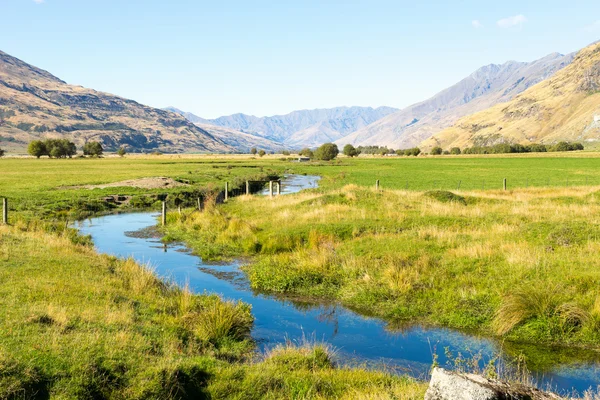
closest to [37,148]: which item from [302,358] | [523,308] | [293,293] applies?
[293,293]

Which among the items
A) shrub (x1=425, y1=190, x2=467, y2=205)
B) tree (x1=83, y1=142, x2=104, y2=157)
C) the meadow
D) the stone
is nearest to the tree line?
tree (x1=83, y1=142, x2=104, y2=157)

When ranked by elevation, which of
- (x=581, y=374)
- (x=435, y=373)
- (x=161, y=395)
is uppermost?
(x=435, y=373)

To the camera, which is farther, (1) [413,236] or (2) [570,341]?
(1) [413,236]

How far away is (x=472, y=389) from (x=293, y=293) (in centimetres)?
1307

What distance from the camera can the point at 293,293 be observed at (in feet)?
64.5

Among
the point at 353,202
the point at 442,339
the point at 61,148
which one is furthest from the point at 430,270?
the point at 61,148

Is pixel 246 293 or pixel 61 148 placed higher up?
pixel 61 148

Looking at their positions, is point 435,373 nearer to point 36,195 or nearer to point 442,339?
point 442,339

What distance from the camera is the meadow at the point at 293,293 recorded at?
32.2ft

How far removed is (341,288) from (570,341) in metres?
8.32

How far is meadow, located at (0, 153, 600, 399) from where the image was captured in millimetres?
9820

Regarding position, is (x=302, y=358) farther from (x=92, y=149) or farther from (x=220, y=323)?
(x=92, y=149)

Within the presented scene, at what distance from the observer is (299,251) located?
2331cm

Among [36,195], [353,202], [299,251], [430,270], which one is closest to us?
[430,270]
